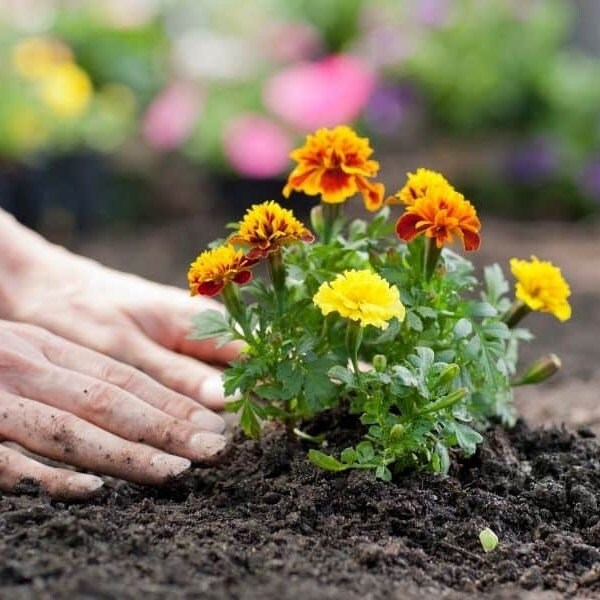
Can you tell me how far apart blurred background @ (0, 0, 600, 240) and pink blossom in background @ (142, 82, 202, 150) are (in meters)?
0.01

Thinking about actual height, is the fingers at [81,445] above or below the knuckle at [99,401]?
below

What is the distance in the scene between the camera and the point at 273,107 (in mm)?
5879

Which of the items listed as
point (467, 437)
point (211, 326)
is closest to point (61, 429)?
point (211, 326)

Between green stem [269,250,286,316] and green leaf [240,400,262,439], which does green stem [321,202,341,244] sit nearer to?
green stem [269,250,286,316]

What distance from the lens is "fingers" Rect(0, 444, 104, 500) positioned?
2.01 metres

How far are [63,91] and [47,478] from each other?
3929 mm

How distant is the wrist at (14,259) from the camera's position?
264 cm

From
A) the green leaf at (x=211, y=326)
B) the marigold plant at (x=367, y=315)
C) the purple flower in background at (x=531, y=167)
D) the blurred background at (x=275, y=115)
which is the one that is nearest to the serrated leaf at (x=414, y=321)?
the marigold plant at (x=367, y=315)

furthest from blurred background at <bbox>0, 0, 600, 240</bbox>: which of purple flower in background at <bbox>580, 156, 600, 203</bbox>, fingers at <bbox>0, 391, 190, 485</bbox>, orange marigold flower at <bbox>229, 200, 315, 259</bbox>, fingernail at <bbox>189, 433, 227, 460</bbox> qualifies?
orange marigold flower at <bbox>229, 200, 315, 259</bbox>

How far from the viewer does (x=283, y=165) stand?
561 cm

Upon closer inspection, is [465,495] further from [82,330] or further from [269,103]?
[269,103]

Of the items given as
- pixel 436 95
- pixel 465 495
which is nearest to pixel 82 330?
pixel 465 495

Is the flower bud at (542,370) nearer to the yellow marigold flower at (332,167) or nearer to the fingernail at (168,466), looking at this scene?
the yellow marigold flower at (332,167)

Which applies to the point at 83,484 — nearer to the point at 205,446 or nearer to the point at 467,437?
the point at 205,446
